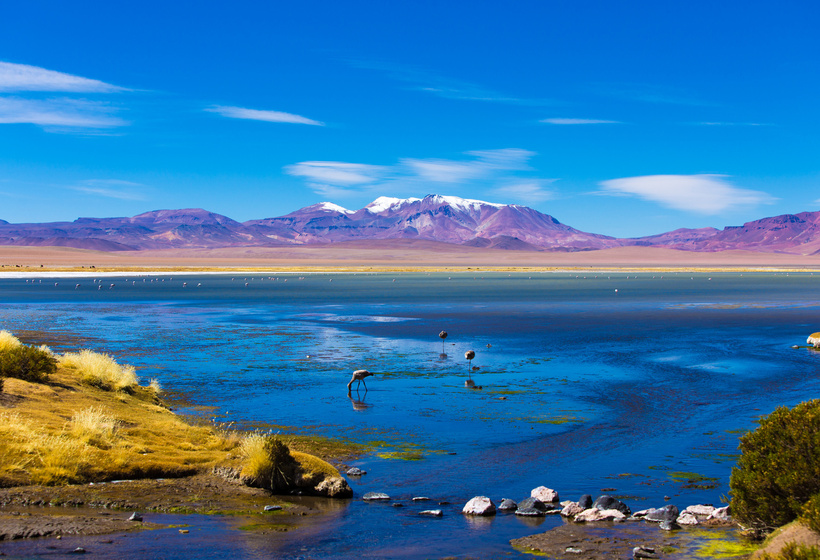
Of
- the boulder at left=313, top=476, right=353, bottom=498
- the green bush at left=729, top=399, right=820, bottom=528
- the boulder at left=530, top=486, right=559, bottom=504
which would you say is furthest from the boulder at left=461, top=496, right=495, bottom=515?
the green bush at left=729, top=399, right=820, bottom=528

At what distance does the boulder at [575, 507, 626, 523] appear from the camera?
8.45m

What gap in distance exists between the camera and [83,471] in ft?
31.7

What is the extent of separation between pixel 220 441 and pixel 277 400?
174 inches

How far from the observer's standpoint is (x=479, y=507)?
876 cm

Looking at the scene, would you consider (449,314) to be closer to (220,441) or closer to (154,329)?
(154,329)

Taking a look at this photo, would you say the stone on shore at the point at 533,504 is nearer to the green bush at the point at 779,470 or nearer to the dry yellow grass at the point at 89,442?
the green bush at the point at 779,470

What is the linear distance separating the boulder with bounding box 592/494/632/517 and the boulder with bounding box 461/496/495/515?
125 centimetres

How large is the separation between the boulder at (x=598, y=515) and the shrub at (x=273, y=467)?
12.2ft

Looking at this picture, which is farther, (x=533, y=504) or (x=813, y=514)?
(x=533, y=504)

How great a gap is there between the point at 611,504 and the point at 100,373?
1053 cm

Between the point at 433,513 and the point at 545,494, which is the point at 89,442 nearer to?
the point at 433,513

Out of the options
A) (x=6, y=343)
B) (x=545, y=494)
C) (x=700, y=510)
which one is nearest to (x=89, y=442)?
(x=6, y=343)

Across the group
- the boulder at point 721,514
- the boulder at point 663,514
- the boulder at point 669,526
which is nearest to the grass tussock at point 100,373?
the boulder at point 663,514

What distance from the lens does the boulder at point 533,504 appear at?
8.80 meters
